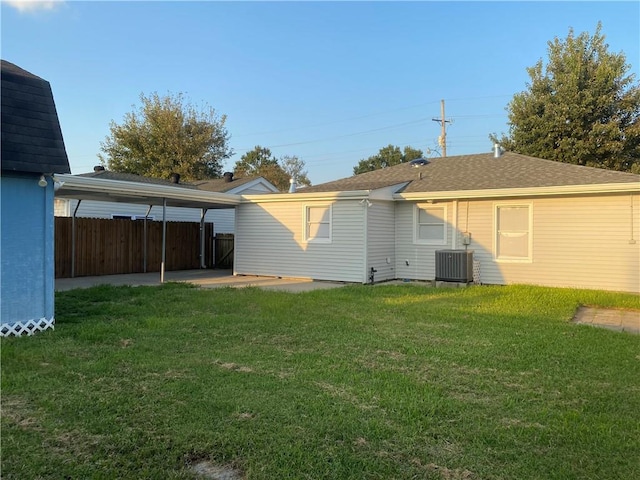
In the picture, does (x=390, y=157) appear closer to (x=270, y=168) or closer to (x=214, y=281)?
(x=270, y=168)

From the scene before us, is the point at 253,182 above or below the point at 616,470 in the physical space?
above

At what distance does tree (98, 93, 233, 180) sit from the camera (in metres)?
33.1

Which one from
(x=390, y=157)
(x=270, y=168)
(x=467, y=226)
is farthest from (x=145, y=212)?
(x=390, y=157)

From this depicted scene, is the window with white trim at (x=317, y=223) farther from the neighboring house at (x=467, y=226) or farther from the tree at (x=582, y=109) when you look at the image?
the tree at (x=582, y=109)

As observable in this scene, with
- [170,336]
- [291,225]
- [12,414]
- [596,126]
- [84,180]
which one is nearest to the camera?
[12,414]

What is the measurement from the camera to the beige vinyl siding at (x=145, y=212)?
18.6 metres

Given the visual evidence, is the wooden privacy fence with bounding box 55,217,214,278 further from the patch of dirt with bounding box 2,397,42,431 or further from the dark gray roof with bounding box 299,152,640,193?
the patch of dirt with bounding box 2,397,42,431

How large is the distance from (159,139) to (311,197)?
904 inches

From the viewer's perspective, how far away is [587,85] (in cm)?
2162

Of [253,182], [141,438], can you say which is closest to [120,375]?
[141,438]

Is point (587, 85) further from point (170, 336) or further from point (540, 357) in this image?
point (170, 336)

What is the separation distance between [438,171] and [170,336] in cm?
1134

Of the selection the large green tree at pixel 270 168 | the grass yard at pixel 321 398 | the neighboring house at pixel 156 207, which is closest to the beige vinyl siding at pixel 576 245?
the grass yard at pixel 321 398

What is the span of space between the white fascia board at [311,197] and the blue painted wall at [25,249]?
7.67 metres
